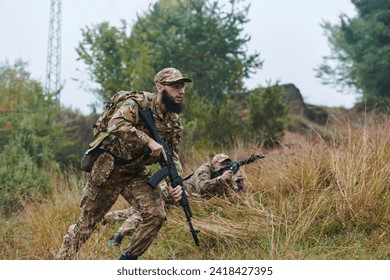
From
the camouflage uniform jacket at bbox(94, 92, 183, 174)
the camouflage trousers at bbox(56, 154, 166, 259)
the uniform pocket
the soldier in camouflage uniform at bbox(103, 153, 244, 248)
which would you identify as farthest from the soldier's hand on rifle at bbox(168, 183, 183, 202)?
the soldier in camouflage uniform at bbox(103, 153, 244, 248)

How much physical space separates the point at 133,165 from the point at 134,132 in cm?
39

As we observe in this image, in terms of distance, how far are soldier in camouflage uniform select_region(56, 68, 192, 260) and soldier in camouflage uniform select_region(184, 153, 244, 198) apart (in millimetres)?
1685

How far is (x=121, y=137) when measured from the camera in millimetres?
4578

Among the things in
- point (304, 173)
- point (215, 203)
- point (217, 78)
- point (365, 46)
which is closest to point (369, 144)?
point (304, 173)

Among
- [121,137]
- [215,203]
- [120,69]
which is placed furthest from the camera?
[120,69]

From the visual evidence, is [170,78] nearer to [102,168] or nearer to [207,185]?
[102,168]

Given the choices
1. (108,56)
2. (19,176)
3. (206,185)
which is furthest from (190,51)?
(206,185)

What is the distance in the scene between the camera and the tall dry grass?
5117 mm

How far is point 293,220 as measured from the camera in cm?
554

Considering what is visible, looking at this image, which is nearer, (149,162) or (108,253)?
(149,162)

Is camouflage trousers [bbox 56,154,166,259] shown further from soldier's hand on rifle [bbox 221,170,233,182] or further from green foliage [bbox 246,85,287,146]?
green foliage [bbox 246,85,287,146]

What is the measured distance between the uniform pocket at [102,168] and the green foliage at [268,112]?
8372 millimetres

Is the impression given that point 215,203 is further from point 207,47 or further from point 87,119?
point 87,119

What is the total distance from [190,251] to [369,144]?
7.30ft
